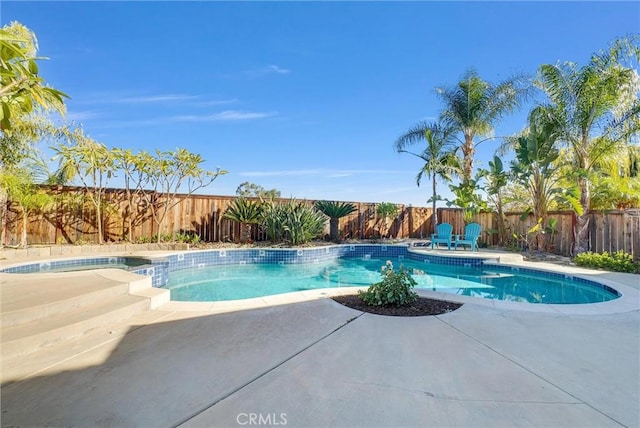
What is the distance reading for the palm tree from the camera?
761 centimetres

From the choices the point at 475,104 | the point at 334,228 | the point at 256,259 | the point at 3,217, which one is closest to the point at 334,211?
the point at 334,228

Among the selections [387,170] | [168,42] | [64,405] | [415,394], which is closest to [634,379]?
[415,394]

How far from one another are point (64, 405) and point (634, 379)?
3.82 meters

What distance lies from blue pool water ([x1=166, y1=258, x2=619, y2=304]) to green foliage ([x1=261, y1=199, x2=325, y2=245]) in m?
1.56

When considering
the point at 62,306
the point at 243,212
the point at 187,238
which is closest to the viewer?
the point at 62,306

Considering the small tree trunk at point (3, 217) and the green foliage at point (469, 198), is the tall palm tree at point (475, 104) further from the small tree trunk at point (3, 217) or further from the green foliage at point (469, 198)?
the small tree trunk at point (3, 217)

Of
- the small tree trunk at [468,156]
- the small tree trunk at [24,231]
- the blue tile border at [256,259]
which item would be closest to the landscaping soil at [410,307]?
the blue tile border at [256,259]

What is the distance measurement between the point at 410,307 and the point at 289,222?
695 cm

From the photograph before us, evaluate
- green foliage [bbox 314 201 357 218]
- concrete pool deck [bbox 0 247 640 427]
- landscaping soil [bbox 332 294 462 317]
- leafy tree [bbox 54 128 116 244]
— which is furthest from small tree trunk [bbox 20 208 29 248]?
landscaping soil [bbox 332 294 462 317]

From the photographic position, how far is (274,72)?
965 cm

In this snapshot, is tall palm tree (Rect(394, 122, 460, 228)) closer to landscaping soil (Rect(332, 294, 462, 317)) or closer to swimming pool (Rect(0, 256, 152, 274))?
landscaping soil (Rect(332, 294, 462, 317))

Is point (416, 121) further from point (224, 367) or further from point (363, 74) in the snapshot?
point (224, 367)

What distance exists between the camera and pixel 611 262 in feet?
23.4

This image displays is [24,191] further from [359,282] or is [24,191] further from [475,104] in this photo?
[475,104]
